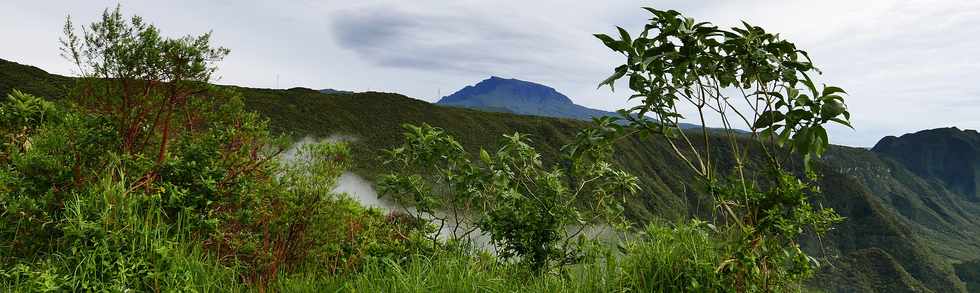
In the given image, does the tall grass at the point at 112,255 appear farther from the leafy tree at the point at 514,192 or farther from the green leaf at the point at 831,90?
the green leaf at the point at 831,90

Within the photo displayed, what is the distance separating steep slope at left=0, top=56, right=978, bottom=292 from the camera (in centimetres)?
4475

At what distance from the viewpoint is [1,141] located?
5051 mm

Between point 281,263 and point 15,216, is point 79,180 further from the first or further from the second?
point 281,263

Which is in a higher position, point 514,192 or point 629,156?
point 514,192

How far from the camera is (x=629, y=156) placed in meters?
120

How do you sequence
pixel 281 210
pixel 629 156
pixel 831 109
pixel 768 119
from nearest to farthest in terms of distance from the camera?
1. pixel 831 109
2. pixel 768 119
3. pixel 281 210
4. pixel 629 156

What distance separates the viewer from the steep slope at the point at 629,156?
1762 inches

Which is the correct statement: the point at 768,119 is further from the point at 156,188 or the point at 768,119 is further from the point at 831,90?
the point at 156,188

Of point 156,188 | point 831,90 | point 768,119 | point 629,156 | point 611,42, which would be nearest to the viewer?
→ point 831,90

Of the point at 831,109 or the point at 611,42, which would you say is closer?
the point at 831,109

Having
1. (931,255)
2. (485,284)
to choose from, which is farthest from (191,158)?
(931,255)

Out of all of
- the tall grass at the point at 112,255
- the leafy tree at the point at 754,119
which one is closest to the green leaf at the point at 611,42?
the leafy tree at the point at 754,119

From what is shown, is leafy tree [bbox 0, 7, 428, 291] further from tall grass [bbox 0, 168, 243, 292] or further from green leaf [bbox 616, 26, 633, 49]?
green leaf [bbox 616, 26, 633, 49]

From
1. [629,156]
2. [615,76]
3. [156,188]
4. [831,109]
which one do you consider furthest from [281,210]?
[629,156]
